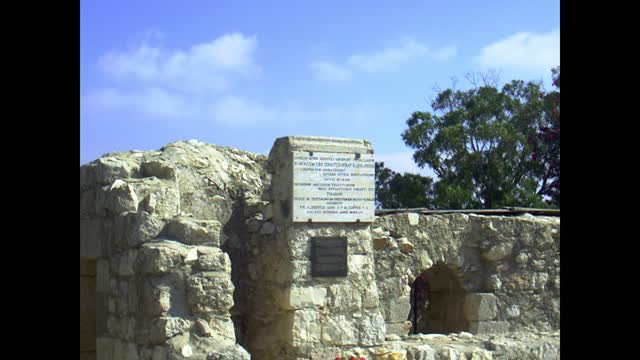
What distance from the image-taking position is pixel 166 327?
7219 mm

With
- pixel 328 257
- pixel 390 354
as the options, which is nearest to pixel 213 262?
pixel 328 257

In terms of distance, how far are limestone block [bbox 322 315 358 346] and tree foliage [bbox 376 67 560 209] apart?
10.1 meters

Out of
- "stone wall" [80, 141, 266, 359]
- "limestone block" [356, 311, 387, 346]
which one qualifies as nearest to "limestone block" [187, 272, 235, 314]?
"stone wall" [80, 141, 266, 359]

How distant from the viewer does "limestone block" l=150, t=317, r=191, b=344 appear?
23.7 feet

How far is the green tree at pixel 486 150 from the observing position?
1873cm

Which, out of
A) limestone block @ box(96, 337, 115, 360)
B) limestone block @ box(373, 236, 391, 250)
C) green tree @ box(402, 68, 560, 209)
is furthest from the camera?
green tree @ box(402, 68, 560, 209)

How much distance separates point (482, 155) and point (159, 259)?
12.9 m

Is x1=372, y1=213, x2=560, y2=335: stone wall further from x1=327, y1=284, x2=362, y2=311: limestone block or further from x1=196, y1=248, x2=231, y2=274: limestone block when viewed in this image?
x1=196, y1=248, x2=231, y2=274: limestone block

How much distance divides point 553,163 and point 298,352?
12963mm

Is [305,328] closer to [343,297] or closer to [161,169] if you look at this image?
[343,297]
